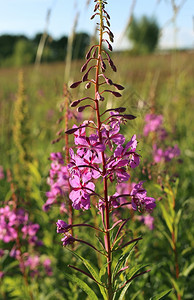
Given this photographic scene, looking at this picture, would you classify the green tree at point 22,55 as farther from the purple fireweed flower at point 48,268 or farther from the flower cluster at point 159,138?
the purple fireweed flower at point 48,268

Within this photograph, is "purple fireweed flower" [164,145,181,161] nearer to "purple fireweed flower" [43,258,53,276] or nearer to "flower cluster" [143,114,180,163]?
"flower cluster" [143,114,180,163]

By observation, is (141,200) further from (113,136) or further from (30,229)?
(30,229)

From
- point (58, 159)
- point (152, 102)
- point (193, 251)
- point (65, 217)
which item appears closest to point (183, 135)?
point (152, 102)

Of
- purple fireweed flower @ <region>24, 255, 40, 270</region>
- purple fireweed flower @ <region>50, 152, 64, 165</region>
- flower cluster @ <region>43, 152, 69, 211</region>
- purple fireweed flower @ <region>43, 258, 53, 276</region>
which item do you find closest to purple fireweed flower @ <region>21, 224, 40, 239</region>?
purple fireweed flower @ <region>24, 255, 40, 270</region>

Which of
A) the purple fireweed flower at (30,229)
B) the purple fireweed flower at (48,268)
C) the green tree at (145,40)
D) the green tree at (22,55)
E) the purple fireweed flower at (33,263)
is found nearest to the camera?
the purple fireweed flower at (30,229)

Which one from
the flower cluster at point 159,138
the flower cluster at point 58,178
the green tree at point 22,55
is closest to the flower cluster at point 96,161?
the flower cluster at point 58,178

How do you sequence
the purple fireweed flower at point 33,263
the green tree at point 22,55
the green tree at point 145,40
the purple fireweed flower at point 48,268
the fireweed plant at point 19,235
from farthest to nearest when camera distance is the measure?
the green tree at point 22,55 < the green tree at point 145,40 < the purple fireweed flower at point 48,268 < the purple fireweed flower at point 33,263 < the fireweed plant at point 19,235

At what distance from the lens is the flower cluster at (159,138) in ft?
9.00

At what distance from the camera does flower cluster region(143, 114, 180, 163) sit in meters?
2.74

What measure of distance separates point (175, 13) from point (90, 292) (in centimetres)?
330

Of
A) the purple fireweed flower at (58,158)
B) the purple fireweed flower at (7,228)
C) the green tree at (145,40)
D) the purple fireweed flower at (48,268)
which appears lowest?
the purple fireweed flower at (48,268)

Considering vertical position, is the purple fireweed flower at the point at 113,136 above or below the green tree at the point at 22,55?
below

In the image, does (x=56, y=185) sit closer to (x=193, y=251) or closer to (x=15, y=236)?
(x=15, y=236)

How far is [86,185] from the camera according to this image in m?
1.31
